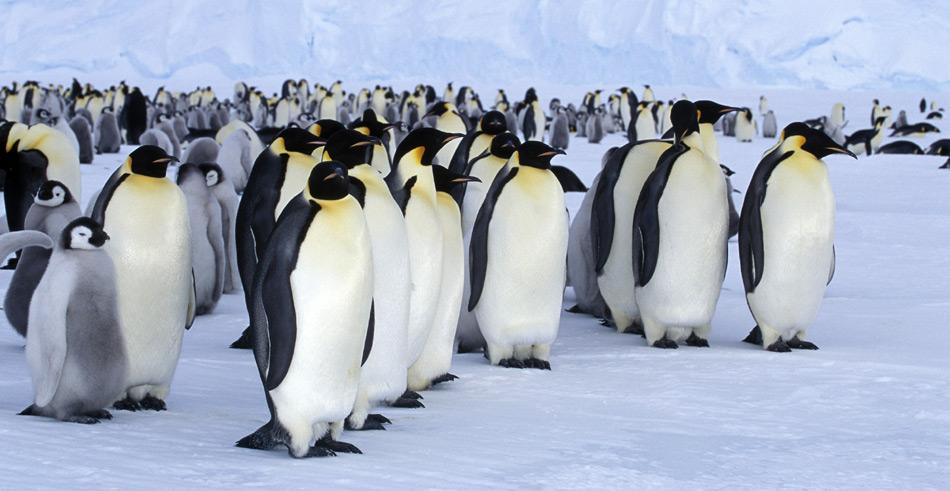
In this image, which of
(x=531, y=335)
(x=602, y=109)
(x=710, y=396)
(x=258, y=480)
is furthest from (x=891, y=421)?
(x=602, y=109)

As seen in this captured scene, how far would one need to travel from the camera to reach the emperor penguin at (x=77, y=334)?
11.0 feet

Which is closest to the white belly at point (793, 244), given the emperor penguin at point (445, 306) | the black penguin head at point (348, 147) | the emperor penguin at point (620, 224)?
the emperor penguin at point (620, 224)

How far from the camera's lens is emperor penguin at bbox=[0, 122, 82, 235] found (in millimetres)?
7133

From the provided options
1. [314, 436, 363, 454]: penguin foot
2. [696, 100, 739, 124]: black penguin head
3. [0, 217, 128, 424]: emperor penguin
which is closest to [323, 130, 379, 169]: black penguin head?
[0, 217, 128, 424]: emperor penguin

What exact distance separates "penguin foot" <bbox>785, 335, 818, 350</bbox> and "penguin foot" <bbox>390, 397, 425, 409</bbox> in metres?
2.00

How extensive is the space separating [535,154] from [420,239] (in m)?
0.90

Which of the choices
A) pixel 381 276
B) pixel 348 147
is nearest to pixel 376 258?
pixel 381 276

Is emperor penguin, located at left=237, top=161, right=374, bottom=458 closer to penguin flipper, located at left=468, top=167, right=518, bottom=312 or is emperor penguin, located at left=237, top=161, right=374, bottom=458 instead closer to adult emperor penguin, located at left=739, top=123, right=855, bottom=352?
penguin flipper, located at left=468, top=167, right=518, bottom=312

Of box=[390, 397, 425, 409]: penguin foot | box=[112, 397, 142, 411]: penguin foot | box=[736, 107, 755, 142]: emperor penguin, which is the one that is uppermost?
box=[736, 107, 755, 142]: emperor penguin

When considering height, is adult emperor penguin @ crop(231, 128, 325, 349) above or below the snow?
below

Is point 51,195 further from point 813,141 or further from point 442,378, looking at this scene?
point 813,141

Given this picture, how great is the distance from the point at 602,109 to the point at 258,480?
2457 centimetres

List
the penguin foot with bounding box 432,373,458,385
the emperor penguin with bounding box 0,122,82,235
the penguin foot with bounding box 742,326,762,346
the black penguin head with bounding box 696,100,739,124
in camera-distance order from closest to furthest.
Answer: the penguin foot with bounding box 432,373,458,385
the penguin foot with bounding box 742,326,762,346
the black penguin head with bounding box 696,100,739,124
the emperor penguin with bounding box 0,122,82,235

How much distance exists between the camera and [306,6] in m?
39.3
